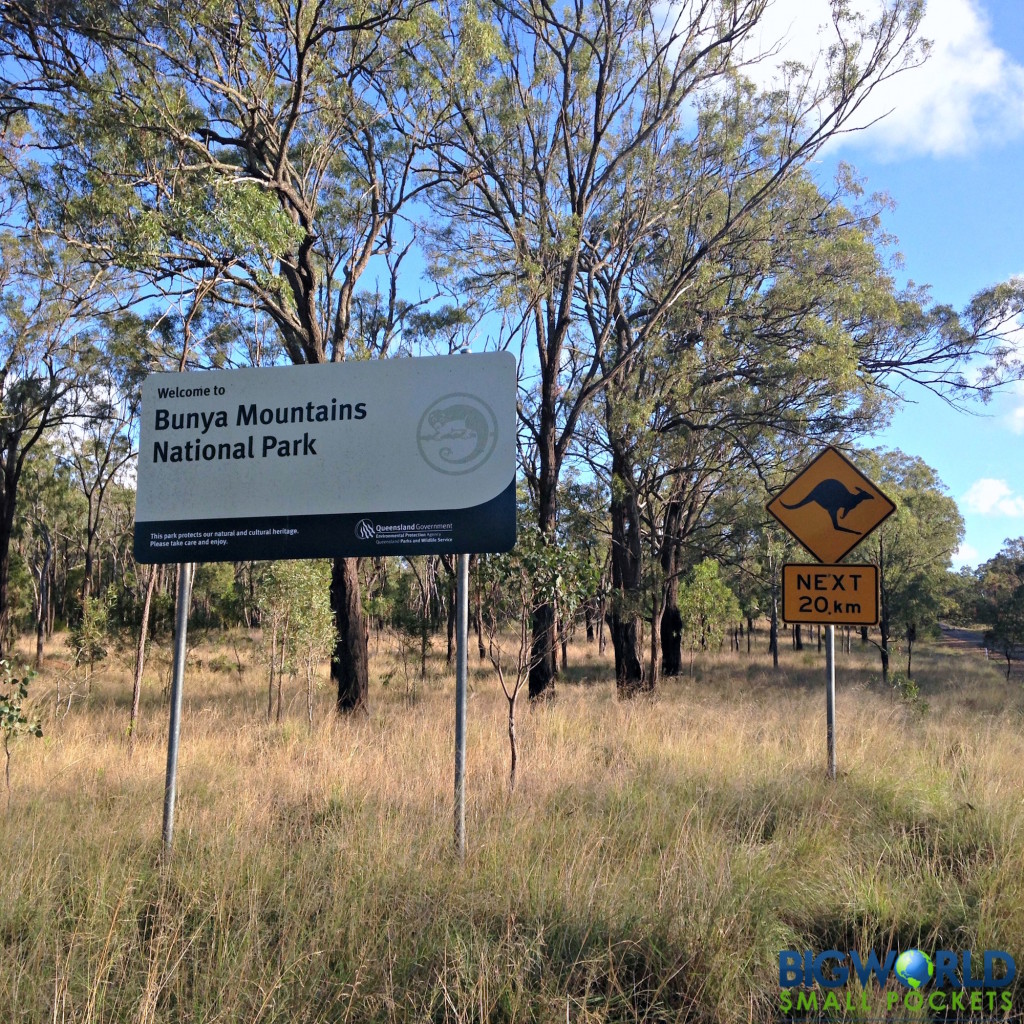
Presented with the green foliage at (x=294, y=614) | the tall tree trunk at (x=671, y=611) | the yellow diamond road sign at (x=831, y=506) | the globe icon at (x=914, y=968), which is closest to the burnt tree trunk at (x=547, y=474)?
the green foliage at (x=294, y=614)

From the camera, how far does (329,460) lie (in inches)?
212

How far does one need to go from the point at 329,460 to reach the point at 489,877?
114 inches

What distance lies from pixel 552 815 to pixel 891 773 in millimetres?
3417

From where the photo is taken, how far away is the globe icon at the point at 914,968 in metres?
3.54

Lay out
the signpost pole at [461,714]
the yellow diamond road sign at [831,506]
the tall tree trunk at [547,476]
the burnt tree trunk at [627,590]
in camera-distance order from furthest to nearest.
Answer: the burnt tree trunk at [627,590], the tall tree trunk at [547,476], the yellow diamond road sign at [831,506], the signpost pole at [461,714]

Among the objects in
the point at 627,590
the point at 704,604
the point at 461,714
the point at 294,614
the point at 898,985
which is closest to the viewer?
the point at 898,985

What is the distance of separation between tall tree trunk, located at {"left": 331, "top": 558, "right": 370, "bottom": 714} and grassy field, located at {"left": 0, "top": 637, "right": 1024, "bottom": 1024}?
3.80m

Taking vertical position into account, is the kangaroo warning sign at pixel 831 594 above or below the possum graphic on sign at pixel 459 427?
below

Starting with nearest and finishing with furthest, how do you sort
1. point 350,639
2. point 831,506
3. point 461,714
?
1. point 461,714
2. point 831,506
3. point 350,639

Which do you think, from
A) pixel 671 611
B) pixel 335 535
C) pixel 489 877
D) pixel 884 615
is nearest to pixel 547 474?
pixel 335 535

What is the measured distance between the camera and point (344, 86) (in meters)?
11.9

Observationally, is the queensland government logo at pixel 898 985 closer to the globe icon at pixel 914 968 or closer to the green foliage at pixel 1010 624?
the globe icon at pixel 914 968

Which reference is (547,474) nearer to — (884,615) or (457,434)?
(457,434)

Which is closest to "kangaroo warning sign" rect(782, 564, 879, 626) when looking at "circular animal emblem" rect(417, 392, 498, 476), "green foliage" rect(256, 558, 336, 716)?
"circular animal emblem" rect(417, 392, 498, 476)
